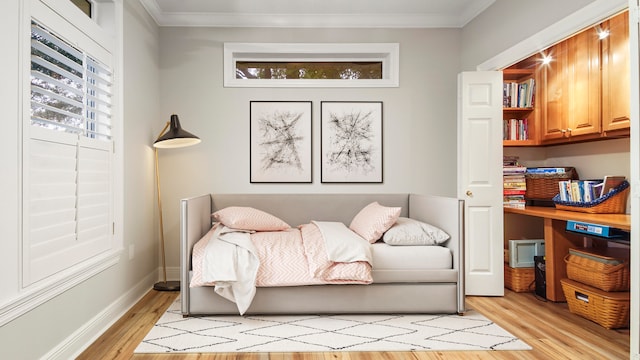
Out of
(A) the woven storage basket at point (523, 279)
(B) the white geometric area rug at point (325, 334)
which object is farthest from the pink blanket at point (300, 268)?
(A) the woven storage basket at point (523, 279)

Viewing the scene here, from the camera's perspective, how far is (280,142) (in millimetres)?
4012

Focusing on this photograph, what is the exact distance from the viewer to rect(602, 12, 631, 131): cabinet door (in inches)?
114

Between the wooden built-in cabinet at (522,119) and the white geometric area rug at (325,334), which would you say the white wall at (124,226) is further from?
the wooden built-in cabinet at (522,119)

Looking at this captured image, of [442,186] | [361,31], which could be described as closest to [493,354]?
[442,186]

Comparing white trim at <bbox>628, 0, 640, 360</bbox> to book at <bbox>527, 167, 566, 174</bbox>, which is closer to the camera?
white trim at <bbox>628, 0, 640, 360</bbox>

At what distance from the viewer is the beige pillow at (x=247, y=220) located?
10.8ft

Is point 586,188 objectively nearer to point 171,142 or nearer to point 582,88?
point 582,88

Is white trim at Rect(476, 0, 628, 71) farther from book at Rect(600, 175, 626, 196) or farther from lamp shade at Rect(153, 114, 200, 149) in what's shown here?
lamp shade at Rect(153, 114, 200, 149)

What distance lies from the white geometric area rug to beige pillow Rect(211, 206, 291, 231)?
2.48 ft

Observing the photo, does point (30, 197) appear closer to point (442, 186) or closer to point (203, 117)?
point (203, 117)

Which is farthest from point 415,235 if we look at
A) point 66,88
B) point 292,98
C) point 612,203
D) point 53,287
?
point 66,88

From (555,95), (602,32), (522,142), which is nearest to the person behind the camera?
(602,32)

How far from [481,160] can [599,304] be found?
1.34m

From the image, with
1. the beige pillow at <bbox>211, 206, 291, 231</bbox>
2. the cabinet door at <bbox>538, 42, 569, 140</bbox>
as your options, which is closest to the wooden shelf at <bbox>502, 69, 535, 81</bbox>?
the cabinet door at <bbox>538, 42, 569, 140</bbox>
